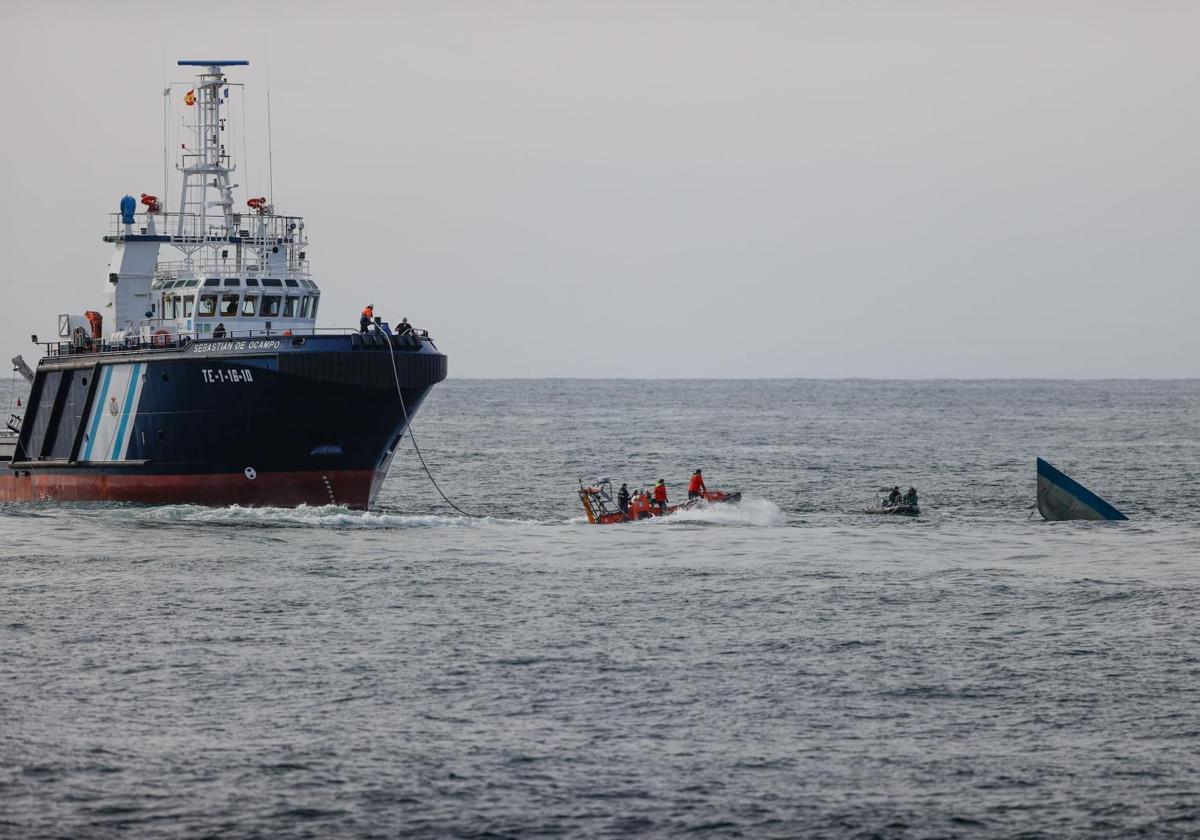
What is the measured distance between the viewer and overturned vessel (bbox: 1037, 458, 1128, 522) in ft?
185

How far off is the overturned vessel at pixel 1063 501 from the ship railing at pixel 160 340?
2352 cm

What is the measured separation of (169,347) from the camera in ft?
173

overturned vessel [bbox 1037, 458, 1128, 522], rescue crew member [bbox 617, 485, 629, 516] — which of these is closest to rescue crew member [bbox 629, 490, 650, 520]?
rescue crew member [bbox 617, 485, 629, 516]

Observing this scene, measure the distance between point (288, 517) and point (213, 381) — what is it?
17.2 ft

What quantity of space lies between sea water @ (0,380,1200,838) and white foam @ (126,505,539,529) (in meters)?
0.16

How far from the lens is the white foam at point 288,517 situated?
50.5 meters

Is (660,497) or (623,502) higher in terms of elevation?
(660,497)

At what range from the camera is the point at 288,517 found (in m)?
51.0

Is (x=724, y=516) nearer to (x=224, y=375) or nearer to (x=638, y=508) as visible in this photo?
(x=638, y=508)

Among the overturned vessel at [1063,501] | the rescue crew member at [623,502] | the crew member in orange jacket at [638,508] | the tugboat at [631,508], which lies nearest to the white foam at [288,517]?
the tugboat at [631,508]

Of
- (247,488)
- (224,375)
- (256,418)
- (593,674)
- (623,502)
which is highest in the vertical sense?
(224,375)

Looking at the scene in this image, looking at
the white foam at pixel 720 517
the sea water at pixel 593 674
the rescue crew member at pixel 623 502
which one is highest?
the rescue crew member at pixel 623 502

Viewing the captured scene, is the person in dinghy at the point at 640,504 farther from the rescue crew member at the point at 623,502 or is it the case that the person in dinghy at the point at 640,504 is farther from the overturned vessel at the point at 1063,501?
the overturned vessel at the point at 1063,501

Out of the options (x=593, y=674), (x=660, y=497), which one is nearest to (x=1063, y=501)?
(x=660, y=497)
